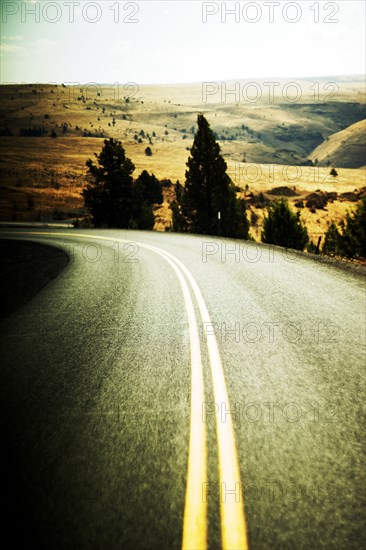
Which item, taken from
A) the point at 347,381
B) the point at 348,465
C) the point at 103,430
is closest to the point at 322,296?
the point at 347,381

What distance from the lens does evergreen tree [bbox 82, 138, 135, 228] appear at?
30766 mm

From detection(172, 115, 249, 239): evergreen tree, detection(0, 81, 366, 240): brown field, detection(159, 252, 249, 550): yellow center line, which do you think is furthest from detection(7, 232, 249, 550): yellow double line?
detection(172, 115, 249, 239): evergreen tree

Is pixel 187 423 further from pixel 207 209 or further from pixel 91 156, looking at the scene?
pixel 91 156

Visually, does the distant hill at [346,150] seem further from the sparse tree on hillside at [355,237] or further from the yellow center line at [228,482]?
the yellow center line at [228,482]

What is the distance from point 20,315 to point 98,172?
27.3m

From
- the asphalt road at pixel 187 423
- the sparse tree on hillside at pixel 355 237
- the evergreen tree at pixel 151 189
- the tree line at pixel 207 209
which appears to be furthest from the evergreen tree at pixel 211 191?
the asphalt road at pixel 187 423

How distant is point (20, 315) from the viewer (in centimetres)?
612

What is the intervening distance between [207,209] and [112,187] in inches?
423

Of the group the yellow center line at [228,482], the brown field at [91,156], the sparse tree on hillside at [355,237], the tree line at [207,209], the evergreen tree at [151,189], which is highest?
the brown field at [91,156]

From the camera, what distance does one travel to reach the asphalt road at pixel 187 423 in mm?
2082

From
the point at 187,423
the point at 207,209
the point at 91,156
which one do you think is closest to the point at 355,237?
the point at 207,209

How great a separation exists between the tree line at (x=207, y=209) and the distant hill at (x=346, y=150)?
472 feet

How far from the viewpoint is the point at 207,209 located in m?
26.2

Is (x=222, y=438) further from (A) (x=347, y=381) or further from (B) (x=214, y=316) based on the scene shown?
(B) (x=214, y=316)
